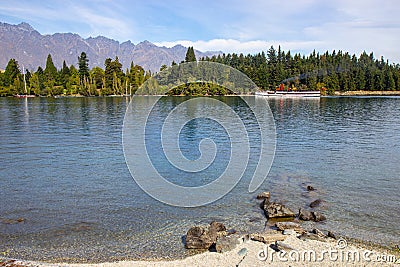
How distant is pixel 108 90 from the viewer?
152 meters

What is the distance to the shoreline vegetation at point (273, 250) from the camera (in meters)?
9.88

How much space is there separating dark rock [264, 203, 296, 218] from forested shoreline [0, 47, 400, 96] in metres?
130

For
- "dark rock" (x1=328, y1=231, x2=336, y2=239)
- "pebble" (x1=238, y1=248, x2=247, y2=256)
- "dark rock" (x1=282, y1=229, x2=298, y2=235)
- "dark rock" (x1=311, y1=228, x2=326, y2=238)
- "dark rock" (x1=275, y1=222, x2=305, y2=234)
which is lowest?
"dark rock" (x1=328, y1=231, x2=336, y2=239)

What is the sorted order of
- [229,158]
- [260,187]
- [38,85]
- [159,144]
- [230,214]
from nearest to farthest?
[230,214]
[260,187]
[229,158]
[159,144]
[38,85]

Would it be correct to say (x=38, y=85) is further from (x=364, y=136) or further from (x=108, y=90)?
(x=364, y=136)

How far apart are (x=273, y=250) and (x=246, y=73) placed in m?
151

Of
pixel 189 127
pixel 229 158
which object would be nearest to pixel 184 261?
pixel 229 158

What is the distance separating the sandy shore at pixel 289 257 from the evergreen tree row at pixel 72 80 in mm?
133699

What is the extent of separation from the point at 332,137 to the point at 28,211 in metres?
30.2

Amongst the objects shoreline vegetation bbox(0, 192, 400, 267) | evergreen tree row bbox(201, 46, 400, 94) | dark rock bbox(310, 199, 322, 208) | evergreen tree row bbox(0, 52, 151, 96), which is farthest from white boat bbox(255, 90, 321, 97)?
shoreline vegetation bbox(0, 192, 400, 267)

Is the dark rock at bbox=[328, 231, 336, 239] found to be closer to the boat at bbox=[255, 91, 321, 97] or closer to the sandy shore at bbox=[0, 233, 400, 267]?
the sandy shore at bbox=[0, 233, 400, 267]

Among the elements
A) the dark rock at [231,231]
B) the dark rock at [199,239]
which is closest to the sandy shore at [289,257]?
the dark rock at [199,239]

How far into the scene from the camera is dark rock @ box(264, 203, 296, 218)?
1417cm
